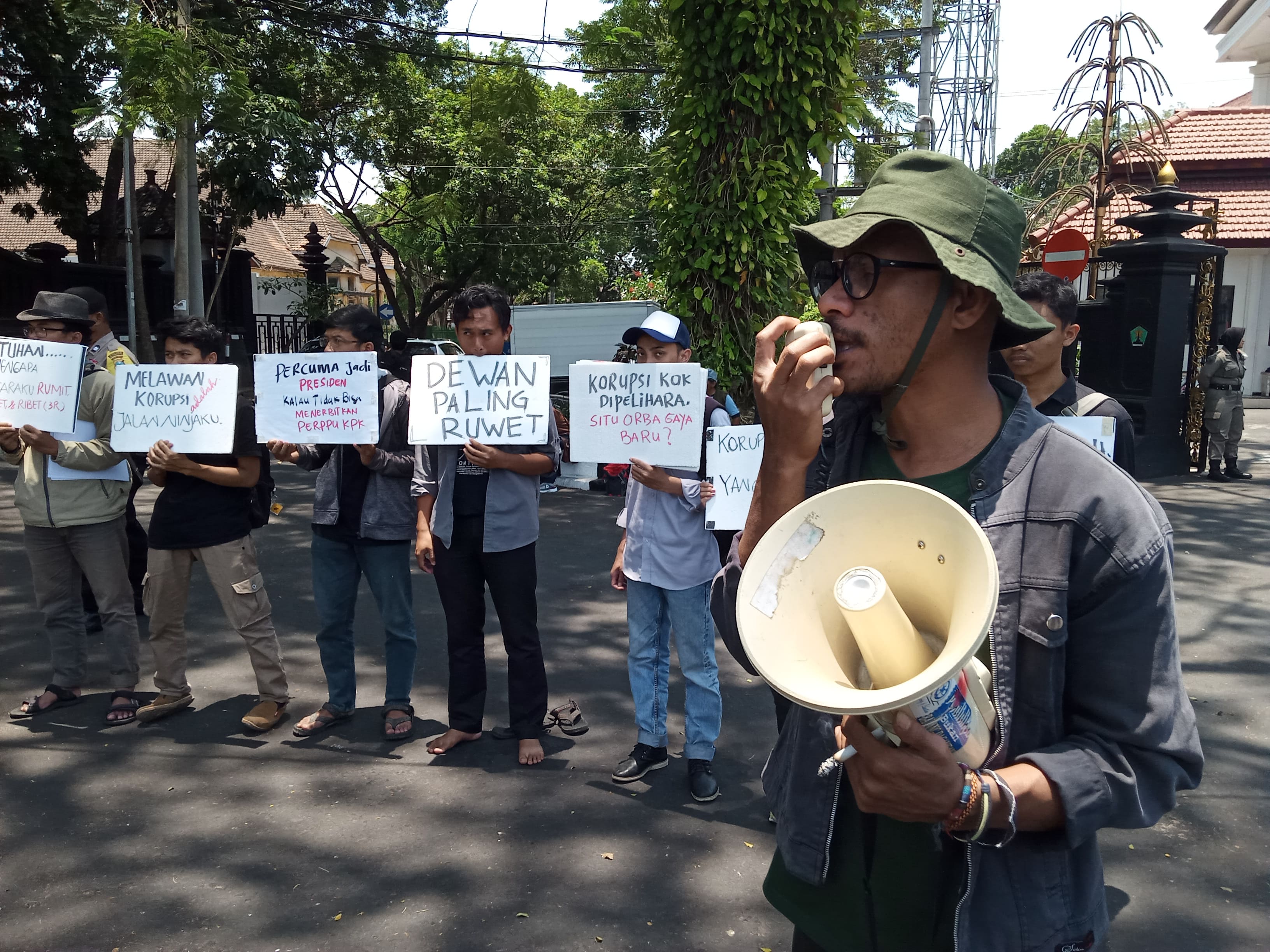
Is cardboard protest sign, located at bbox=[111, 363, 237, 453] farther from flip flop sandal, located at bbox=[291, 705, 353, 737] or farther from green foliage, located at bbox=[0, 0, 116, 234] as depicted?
green foliage, located at bbox=[0, 0, 116, 234]

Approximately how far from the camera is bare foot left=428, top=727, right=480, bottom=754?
4.59m

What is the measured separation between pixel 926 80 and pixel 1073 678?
19400 millimetres

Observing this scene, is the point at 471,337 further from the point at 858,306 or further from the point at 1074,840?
the point at 1074,840

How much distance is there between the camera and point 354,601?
488cm

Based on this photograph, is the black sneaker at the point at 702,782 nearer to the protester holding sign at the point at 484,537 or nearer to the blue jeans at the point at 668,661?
the blue jeans at the point at 668,661

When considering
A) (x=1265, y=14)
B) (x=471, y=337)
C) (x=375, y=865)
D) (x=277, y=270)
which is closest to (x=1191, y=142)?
(x=1265, y=14)

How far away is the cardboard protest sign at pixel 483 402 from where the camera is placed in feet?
14.9

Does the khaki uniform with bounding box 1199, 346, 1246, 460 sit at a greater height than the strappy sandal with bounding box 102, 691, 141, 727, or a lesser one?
greater

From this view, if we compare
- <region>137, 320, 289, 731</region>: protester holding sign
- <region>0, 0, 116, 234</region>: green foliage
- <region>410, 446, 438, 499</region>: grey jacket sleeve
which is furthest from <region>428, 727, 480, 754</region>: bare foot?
<region>0, 0, 116, 234</region>: green foliage

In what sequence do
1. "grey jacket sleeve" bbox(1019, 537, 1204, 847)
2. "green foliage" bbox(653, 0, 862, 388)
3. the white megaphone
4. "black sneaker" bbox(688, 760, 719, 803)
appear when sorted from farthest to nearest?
"green foliage" bbox(653, 0, 862, 388), "black sneaker" bbox(688, 760, 719, 803), "grey jacket sleeve" bbox(1019, 537, 1204, 847), the white megaphone

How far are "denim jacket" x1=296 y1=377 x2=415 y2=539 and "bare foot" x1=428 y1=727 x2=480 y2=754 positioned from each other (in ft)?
3.10

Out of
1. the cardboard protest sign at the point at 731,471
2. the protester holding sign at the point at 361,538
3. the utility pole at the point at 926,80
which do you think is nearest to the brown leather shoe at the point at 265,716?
the protester holding sign at the point at 361,538

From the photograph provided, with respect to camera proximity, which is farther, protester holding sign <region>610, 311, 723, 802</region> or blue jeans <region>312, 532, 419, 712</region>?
blue jeans <region>312, 532, 419, 712</region>

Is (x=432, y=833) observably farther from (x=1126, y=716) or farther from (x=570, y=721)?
(x=1126, y=716)
